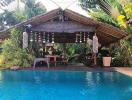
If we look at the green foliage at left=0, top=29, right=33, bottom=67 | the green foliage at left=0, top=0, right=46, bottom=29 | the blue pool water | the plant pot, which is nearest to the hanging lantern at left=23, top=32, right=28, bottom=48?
the green foliage at left=0, top=29, right=33, bottom=67

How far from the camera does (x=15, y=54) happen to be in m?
15.7

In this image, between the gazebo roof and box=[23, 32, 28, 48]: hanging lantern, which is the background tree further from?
box=[23, 32, 28, 48]: hanging lantern

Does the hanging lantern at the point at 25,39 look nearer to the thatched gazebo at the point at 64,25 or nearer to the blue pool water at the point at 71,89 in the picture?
the thatched gazebo at the point at 64,25

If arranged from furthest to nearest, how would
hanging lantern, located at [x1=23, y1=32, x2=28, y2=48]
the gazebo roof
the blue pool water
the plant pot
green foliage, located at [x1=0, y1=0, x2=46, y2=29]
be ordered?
green foliage, located at [x1=0, y1=0, x2=46, y2=29], the plant pot, the gazebo roof, hanging lantern, located at [x1=23, y1=32, x2=28, y2=48], the blue pool water

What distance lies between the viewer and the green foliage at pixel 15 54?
15.6 m

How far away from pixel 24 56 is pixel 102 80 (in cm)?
529

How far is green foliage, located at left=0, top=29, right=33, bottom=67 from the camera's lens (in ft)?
51.3

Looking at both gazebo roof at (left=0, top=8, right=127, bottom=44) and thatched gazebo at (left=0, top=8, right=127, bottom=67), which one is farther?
thatched gazebo at (left=0, top=8, right=127, bottom=67)

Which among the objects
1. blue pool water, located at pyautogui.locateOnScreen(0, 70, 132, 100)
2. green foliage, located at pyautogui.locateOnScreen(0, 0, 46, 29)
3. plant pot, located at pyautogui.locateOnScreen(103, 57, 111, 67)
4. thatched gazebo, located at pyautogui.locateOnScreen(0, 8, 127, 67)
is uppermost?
green foliage, located at pyautogui.locateOnScreen(0, 0, 46, 29)

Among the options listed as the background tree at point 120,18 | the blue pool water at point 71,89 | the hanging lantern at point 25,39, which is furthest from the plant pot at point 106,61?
the hanging lantern at point 25,39

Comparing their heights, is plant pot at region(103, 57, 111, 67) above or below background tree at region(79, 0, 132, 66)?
below

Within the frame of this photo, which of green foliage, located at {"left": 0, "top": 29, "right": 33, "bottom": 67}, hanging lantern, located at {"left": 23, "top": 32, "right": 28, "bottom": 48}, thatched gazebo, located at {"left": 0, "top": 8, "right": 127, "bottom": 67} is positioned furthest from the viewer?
green foliage, located at {"left": 0, "top": 29, "right": 33, "bottom": 67}

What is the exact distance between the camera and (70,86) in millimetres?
10594

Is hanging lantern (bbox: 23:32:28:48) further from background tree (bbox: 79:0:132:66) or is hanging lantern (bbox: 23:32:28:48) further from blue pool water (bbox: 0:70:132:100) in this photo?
background tree (bbox: 79:0:132:66)
